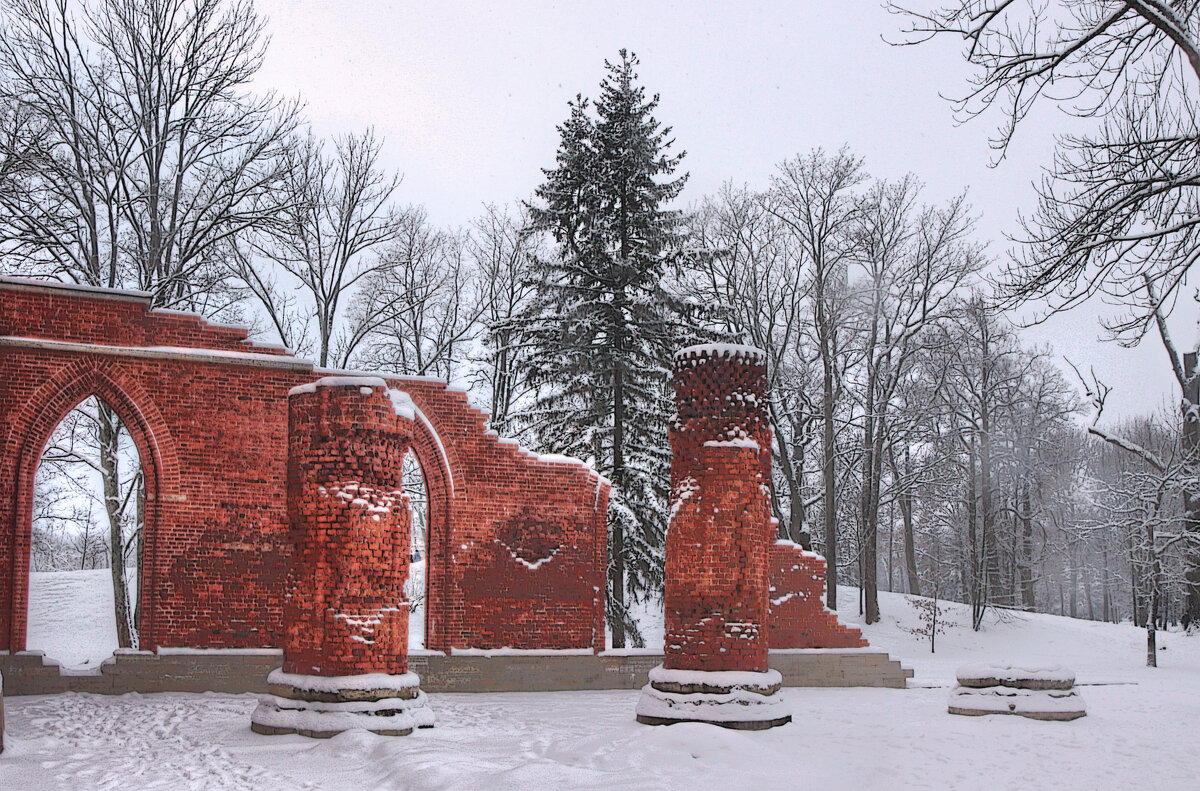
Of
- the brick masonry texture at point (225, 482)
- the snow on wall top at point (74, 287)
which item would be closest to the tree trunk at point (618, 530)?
the brick masonry texture at point (225, 482)

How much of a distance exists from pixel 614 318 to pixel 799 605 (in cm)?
750

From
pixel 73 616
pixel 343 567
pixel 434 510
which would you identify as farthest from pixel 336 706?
pixel 73 616

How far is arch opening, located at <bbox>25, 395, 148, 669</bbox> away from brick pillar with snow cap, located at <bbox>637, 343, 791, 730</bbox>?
23.9ft

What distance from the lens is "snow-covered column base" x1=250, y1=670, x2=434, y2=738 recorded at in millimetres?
9922

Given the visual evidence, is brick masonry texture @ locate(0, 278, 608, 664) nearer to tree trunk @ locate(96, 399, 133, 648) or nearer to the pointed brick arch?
the pointed brick arch

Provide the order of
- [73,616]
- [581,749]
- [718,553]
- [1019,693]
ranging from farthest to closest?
[73,616] → [1019,693] → [718,553] → [581,749]

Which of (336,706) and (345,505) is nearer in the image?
(336,706)

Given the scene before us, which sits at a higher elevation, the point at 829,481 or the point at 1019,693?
the point at 829,481

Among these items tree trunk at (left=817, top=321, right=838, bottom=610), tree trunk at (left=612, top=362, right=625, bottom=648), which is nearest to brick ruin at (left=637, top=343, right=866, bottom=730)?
tree trunk at (left=612, top=362, right=625, bottom=648)

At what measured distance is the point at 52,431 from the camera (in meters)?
13.3

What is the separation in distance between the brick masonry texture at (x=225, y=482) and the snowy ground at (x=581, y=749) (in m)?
1.29

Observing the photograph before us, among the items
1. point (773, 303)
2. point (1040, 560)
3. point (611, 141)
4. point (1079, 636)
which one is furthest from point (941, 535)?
point (611, 141)

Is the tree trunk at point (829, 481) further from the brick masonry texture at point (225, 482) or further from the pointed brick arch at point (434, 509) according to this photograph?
the pointed brick arch at point (434, 509)

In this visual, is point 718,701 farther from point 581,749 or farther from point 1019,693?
point 1019,693
